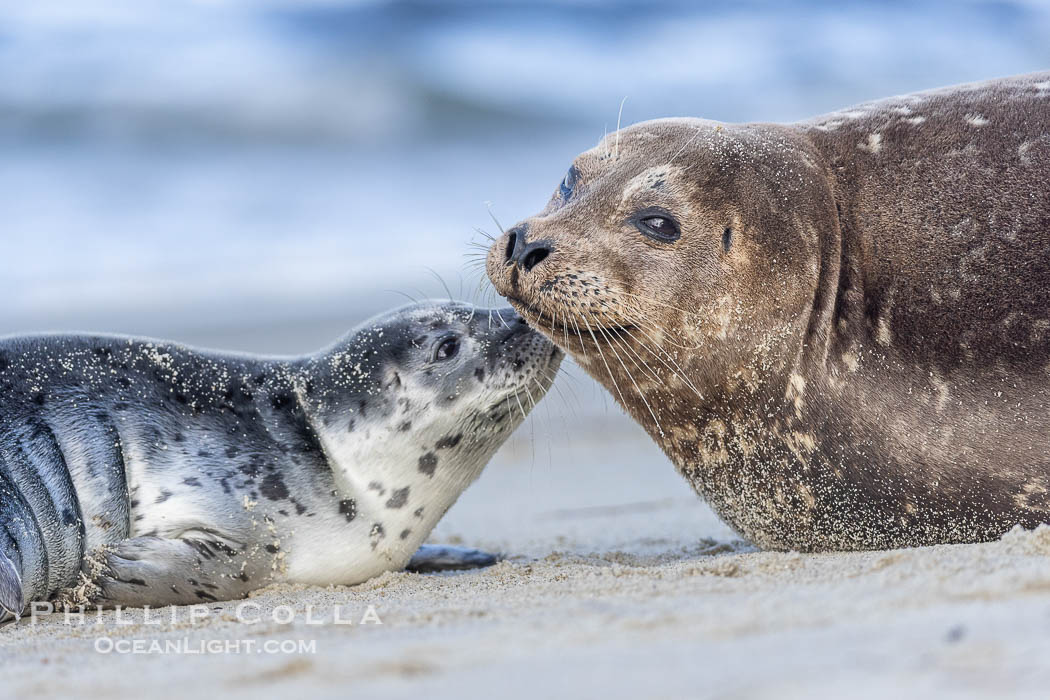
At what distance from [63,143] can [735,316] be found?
1468cm

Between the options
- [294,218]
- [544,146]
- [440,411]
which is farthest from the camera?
[544,146]

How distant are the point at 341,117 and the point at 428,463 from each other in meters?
14.2

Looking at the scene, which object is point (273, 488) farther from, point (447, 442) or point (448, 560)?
point (448, 560)

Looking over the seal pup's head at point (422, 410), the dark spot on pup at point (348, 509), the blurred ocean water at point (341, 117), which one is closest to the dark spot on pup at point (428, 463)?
the seal pup's head at point (422, 410)

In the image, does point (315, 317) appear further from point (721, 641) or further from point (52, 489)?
point (721, 641)

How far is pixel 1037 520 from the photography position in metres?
3.34

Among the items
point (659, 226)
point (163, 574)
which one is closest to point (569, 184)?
point (659, 226)

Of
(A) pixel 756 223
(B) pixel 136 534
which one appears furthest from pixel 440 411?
(A) pixel 756 223

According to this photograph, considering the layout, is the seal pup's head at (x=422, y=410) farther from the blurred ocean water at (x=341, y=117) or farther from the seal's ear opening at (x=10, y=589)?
the blurred ocean water at (x=341, y=117)

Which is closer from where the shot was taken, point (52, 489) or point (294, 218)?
point (52, 489)

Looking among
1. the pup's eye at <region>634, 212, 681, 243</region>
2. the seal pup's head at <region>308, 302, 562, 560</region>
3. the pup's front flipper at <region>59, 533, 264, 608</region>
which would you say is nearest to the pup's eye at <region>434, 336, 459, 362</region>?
the seal pup's head at <region>308, 302, 562, 560</region>

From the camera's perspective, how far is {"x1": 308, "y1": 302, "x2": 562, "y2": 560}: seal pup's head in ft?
14.6

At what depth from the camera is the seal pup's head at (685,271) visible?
3.54m

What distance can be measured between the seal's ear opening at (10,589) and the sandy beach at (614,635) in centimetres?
6
